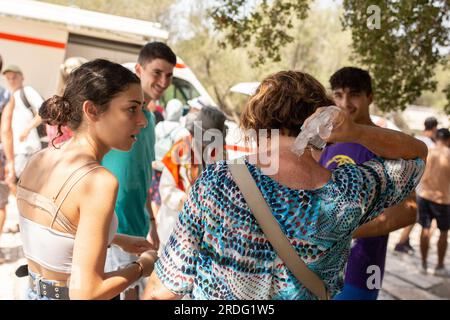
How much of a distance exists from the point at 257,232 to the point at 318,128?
35 cm

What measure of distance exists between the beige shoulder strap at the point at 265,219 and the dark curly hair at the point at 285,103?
0.56ft

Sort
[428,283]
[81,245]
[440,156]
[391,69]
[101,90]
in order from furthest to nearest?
[440,156], [428,283], [391,69], [101,90], [81,245]

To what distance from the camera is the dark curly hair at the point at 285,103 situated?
1373mm

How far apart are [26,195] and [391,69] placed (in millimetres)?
3795

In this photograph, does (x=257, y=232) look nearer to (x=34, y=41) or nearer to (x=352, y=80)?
(x=352, y=80)

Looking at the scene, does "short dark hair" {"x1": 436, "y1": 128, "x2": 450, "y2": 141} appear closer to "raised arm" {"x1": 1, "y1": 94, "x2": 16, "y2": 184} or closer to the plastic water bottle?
"raised arm" {"x1": 1, "y1": 94, "x2": 16, "y2": 184}

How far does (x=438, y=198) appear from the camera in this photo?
20.7ft

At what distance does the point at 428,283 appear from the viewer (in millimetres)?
5660

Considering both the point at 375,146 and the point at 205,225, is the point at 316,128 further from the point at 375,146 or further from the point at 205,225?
the point at 205,225

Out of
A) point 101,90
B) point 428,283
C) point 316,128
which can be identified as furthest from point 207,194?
point 428,283

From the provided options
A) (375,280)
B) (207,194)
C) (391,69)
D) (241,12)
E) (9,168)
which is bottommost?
(375,280)

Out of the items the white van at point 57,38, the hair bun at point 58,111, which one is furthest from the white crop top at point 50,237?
the white van at point 57,38

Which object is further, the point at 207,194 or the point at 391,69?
the point at 391,69

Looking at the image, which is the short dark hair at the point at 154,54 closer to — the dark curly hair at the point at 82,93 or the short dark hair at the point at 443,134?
the dark curly hair at the point at 82,93
